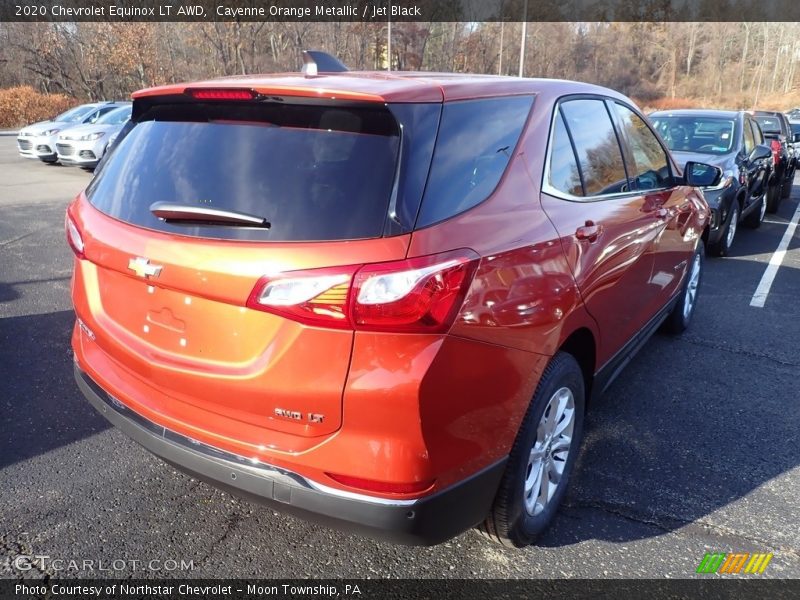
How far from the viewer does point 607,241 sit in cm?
282

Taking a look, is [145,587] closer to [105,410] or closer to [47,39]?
[105,410]

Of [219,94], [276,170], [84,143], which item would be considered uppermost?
[219,94]

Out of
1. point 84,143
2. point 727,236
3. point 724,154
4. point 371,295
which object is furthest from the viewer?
point 84,143

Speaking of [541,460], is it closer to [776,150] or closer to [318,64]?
[318,64]

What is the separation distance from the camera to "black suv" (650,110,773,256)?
7410 mm

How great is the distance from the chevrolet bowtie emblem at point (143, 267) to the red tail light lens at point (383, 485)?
0.87 meters

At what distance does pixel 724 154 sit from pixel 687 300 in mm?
3923

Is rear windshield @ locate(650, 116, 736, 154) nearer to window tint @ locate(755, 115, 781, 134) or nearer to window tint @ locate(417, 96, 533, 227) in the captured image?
window tint @ locate(417, 96, 533, 227)

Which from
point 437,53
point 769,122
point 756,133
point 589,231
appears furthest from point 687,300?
point 437,53

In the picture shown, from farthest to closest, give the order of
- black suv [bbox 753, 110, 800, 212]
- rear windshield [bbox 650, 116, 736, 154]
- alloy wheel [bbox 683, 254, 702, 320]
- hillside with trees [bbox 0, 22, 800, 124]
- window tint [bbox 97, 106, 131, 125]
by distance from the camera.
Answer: hillside with trees [bbox 0, 22, 800, 124]
window tint [bbox 97, 106, 131, 125]
black suv [bbox 753, 110, 800, 212]
rear windshield [bbox 650, 116, 736, 154]
alloy wheel [bbox 683, 254, 702, 320]

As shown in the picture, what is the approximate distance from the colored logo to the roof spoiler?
2.52 m

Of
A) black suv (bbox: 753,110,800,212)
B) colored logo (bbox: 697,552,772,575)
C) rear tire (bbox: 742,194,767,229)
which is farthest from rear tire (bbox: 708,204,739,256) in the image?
colored logo (bbox: 697,552,772,575)

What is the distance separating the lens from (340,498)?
74.8 inches

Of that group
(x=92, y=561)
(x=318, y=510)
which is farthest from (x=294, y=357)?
(x=92, y=561)
